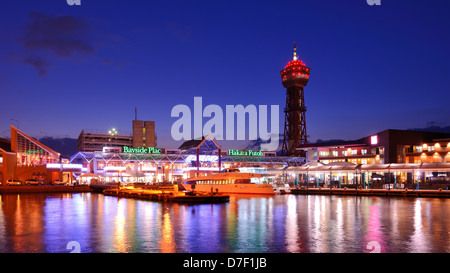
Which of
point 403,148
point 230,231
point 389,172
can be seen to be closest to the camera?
point 230,231

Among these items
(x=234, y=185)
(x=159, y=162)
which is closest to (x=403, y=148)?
(x=234, y=185)

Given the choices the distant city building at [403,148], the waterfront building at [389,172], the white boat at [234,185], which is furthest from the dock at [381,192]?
the distant city building at [403,148]

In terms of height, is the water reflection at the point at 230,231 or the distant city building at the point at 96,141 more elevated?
the distant city building at the point at 96,141

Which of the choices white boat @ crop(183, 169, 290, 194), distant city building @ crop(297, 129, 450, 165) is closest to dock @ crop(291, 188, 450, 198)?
white boat @ crop(183, 169, 290, 194)

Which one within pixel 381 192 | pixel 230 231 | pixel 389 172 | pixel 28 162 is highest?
pixel 28 162

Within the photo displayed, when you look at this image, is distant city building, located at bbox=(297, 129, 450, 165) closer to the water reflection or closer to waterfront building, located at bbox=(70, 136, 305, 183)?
waterfront building, located at bbox=(70, 136, 305, 183)

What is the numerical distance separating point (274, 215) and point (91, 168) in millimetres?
80178

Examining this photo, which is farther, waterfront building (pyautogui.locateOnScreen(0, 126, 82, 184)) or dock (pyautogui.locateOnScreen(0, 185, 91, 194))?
waterfront building (pyautogui.locateOnScreen(0, 126, 82, 184))

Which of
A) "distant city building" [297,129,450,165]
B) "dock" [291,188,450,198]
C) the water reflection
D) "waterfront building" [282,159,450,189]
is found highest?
"distant city building" [297,129,450,165]

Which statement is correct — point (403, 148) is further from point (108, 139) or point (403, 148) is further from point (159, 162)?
point (108, 139)

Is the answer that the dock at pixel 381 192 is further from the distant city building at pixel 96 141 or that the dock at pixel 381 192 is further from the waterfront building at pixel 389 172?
the distant city building at pixel 96 141

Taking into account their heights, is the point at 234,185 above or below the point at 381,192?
above

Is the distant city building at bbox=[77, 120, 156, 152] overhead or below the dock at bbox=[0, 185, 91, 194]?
overhead
